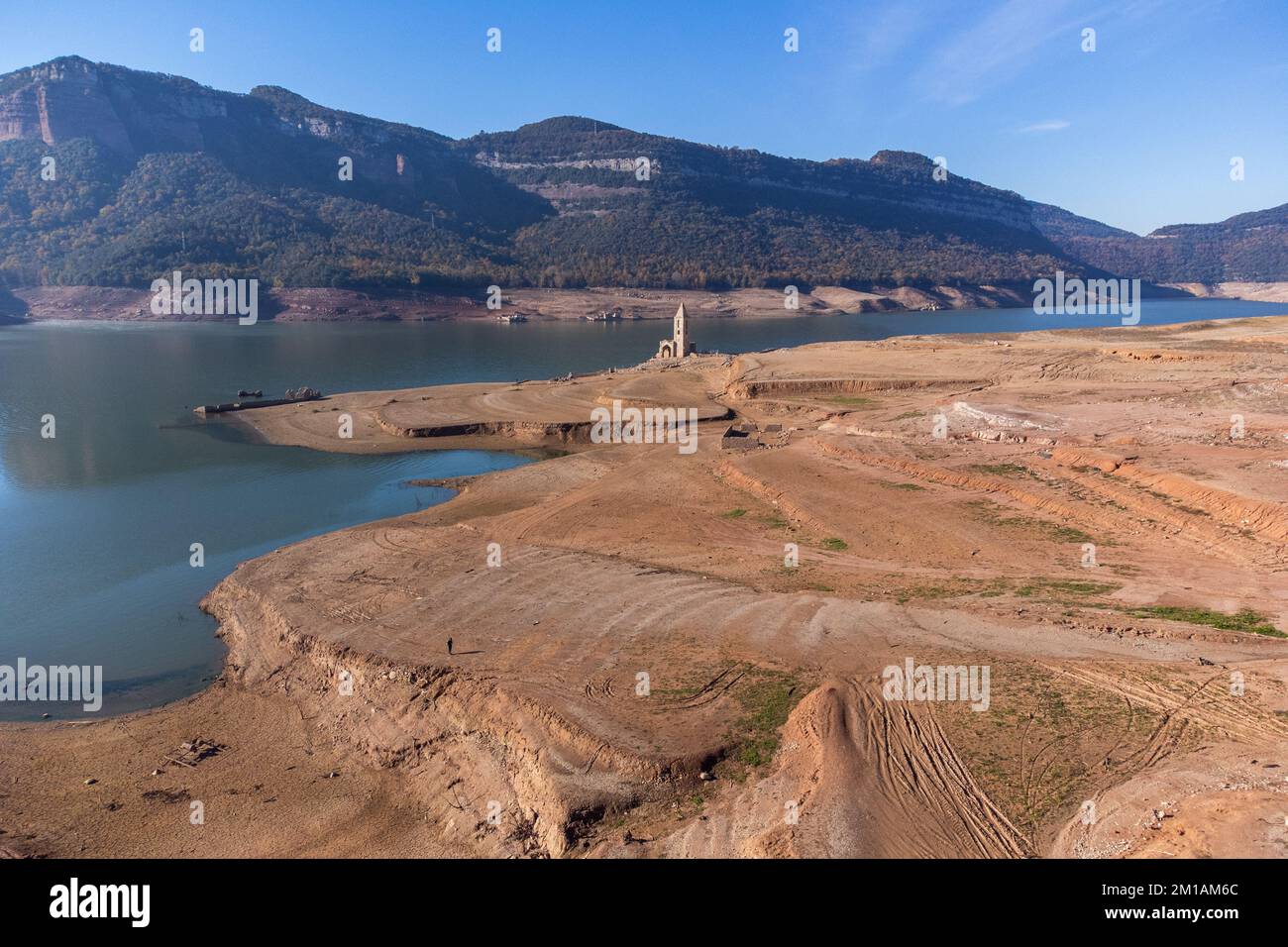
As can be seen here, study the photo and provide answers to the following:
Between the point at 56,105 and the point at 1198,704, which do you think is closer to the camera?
the point at 1198,704

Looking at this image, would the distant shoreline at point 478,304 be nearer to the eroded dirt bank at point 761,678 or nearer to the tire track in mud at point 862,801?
the eroded dirt bank at point 761,678

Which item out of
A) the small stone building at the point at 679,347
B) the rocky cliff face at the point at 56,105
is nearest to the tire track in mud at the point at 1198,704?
the small stone building at the point at 679,347

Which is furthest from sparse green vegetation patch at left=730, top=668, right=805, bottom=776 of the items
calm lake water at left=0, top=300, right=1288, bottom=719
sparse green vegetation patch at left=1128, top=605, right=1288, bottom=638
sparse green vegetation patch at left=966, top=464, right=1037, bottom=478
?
sparse green vegetation patch at left=966, top=464, right=1037, bottom=478

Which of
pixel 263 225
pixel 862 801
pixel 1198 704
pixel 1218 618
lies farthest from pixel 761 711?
pixel 263 225

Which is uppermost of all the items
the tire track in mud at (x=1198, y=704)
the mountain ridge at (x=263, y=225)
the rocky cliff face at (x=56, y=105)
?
the rocky cliff face at (x=56, y=105)

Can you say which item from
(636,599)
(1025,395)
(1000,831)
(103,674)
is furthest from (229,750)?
(1025,395)

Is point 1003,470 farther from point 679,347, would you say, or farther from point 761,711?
point 679,347

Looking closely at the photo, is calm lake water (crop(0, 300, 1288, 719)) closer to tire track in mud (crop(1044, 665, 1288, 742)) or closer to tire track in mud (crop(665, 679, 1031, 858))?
tire track in mud (crop(665, 679, 1031, 858))
